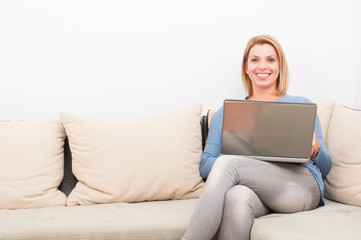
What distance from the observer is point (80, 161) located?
1836 mm

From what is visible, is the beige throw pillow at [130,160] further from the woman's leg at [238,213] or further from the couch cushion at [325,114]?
the couch cushion at [325,114]

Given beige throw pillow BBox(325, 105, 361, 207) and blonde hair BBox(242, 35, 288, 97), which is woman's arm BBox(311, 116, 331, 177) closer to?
beige throw pillow BBox(325, 105, 361, 207)

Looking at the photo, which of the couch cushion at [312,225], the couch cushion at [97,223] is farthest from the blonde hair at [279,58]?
the couch cushion at [97,223]

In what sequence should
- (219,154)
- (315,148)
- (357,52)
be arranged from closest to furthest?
(315,148), (219,154), (357,52)

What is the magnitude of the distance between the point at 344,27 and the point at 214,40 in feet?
2.63

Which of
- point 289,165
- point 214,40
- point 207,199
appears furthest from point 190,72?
point 207,199

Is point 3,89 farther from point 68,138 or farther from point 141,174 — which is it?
point 141,174

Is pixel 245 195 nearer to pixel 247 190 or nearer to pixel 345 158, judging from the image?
pixel 247 190

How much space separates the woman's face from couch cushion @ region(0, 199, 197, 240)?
2.55 ft

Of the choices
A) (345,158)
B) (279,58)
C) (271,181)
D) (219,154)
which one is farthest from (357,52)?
(271,181)

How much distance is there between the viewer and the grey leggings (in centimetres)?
140

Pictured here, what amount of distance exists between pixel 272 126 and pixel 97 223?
0.73m

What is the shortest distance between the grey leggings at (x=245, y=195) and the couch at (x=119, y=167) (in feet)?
0.29

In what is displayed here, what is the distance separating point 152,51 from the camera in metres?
2.24
